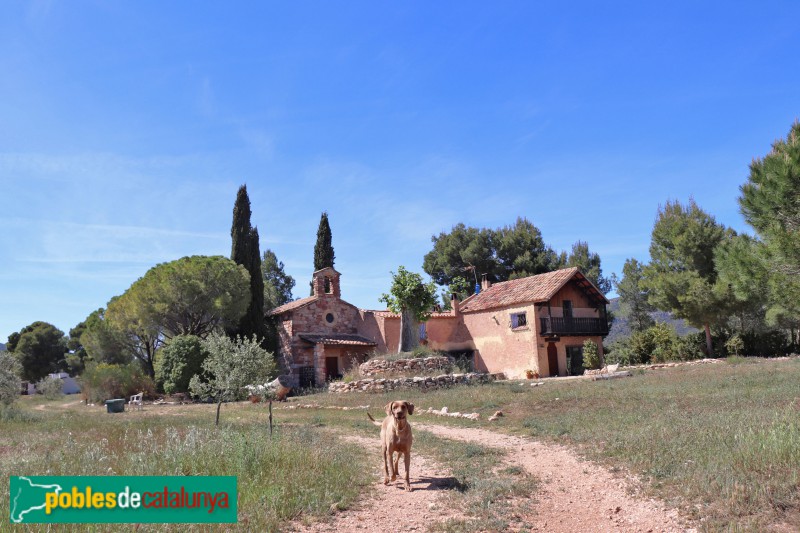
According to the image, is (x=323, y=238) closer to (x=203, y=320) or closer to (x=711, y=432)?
(x=203, y=320)

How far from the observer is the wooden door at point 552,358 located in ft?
102

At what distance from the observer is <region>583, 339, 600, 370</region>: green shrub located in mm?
30141

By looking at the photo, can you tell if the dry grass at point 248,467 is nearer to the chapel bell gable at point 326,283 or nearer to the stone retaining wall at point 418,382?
the stone retaining wall at point 418,382

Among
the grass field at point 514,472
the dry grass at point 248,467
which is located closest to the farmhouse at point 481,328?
the grass field at point 514,472

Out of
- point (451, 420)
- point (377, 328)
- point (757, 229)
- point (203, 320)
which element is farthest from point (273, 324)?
point (757, 229)

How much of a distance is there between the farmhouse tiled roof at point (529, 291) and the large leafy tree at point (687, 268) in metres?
4.11

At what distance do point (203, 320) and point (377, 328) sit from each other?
1074cm

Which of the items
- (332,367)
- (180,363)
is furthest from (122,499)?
(332,367)

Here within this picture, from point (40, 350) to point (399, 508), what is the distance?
211ft

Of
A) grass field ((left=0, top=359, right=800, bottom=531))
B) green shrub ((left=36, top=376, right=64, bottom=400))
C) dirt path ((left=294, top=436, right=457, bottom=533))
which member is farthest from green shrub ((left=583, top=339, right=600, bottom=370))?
green shrub ((left=36, top=376, right=64, bottom=400))

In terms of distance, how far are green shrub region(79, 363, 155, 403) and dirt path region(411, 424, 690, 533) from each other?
2493 cm

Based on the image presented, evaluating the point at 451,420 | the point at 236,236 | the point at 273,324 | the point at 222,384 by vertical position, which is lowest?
the point at 451,420

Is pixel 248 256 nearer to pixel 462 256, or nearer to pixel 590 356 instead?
pixel 462 256

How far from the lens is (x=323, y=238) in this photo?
42562 mm
